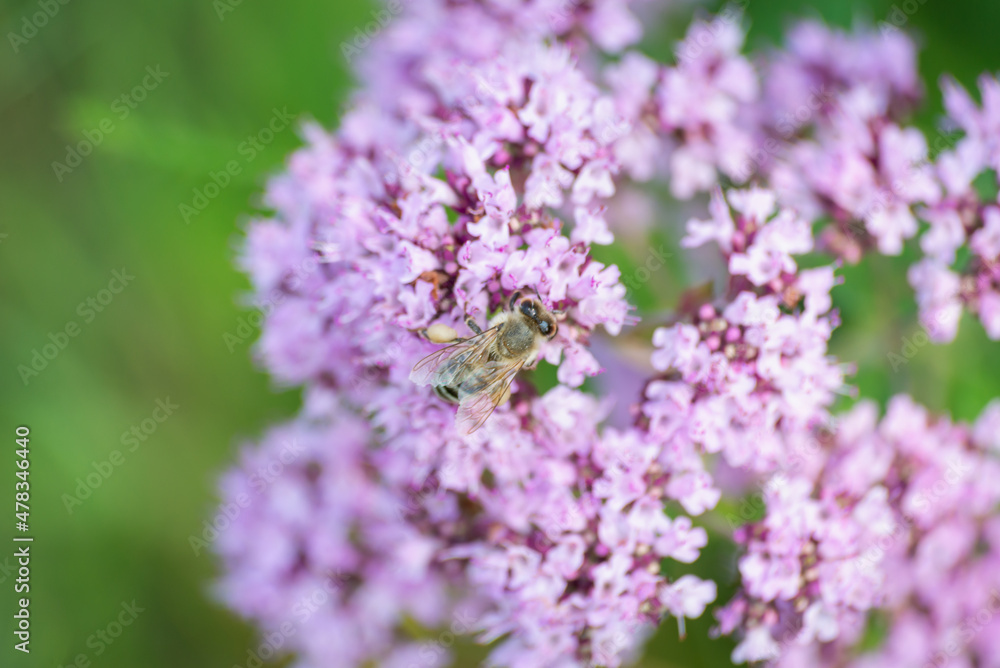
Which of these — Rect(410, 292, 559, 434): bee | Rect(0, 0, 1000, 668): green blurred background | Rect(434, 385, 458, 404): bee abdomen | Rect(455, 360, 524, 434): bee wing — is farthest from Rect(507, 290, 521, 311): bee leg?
Rect(0, 0, 1000, 668): green blurred background

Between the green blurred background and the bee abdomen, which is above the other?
the green blurred background

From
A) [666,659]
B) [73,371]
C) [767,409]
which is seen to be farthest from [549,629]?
[73,371]

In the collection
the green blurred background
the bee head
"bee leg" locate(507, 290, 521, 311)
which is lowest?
the bee head

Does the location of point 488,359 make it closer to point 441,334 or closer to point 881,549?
point 441,334

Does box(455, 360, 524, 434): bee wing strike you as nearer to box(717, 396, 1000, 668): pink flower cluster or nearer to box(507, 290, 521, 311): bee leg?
box(507, 290, 521, 311): bee leg

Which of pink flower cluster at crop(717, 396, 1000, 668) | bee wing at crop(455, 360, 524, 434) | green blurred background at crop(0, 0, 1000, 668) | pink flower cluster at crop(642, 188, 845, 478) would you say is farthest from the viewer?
green blurred background at crop(0, 0, 1000, 668)

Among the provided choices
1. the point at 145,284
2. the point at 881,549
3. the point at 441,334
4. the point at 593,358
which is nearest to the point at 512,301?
the point at 441,334

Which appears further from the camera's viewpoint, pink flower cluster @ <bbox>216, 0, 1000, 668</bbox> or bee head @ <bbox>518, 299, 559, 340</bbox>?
pink flower cluster @ <bbox>216, 0, 1000, 668</bbox>
